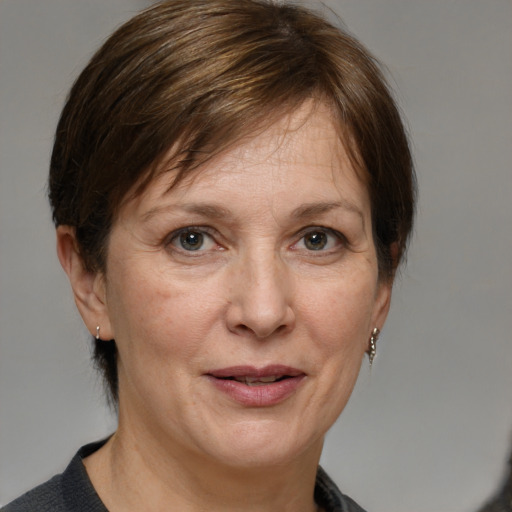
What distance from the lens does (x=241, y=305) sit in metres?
2.78

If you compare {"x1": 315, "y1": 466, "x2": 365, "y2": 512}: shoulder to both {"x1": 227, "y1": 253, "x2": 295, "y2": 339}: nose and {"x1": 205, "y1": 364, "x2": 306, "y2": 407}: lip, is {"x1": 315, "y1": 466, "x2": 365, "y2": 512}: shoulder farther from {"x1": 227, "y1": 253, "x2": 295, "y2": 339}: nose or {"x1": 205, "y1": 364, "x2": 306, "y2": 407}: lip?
{"x1": 227, "y1": 253, "x2": 295, "y2": 339}: nose

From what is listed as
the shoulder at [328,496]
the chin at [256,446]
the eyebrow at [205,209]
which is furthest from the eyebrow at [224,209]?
the shoulder at [328,496]

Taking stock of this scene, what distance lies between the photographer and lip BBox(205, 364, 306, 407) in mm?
2832

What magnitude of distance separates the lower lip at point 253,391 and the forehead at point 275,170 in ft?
1.27

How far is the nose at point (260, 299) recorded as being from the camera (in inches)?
108

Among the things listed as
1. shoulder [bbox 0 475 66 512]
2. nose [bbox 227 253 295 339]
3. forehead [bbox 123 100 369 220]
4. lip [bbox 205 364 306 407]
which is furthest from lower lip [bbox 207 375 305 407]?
shoulder [bbox 0 475 66 512]

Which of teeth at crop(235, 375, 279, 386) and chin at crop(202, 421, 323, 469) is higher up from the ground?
teeth at crop(235, 375, 279, 386)

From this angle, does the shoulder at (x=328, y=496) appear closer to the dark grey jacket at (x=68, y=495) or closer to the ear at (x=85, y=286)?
the dark grey jacket at (x=68, y=495)

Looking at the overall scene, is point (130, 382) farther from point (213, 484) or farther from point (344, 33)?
point (344, 33)

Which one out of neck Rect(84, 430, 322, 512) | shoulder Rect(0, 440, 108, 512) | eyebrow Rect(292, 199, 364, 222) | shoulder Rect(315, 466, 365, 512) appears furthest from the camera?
shoulder Rect(315, 466, 365, 512)

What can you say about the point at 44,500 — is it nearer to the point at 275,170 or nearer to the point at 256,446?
the point at 256,446

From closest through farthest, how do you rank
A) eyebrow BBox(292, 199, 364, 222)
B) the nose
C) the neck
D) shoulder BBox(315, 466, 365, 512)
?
1. the nose
2. eyebrow BBox(292, 199, 364, 222)
3. the neck
4. shoulder BBox(315, 466, 365, 512)

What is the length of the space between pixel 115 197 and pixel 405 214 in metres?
0.75

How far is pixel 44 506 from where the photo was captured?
125 inches
